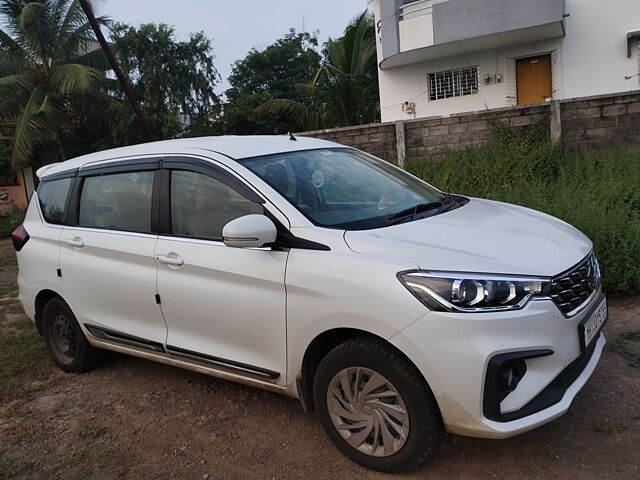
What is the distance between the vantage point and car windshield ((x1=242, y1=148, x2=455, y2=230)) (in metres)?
3.00

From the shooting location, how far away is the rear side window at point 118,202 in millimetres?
3598

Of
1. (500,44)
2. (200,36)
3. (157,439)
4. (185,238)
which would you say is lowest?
(157,439)

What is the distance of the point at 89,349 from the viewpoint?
4199mm

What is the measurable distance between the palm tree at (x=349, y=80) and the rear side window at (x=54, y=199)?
13367 millimetres

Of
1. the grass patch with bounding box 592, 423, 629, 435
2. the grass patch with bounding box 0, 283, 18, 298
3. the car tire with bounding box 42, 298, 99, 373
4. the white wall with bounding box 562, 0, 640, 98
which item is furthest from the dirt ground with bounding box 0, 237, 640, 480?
the white wall with bounding box 562, 0, 640, 98

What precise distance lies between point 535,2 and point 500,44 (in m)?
1.61

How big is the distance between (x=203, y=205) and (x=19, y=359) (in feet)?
8.81

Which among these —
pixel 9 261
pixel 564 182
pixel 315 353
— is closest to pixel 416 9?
pixel 564 182

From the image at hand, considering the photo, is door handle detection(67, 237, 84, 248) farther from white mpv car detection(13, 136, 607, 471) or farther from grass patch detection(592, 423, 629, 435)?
grass patch detection(592, 423, 629, 435)

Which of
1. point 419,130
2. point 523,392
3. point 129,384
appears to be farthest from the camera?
point 419,130

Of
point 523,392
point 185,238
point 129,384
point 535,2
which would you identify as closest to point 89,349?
point 129,384

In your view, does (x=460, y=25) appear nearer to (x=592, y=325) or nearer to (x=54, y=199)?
(x=54, y=199)

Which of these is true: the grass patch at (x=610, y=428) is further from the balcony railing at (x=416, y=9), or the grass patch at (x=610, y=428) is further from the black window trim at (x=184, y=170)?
the balcony railing at (x=416, y=9)

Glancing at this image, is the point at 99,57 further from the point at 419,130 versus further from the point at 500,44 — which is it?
the point at 419,130
